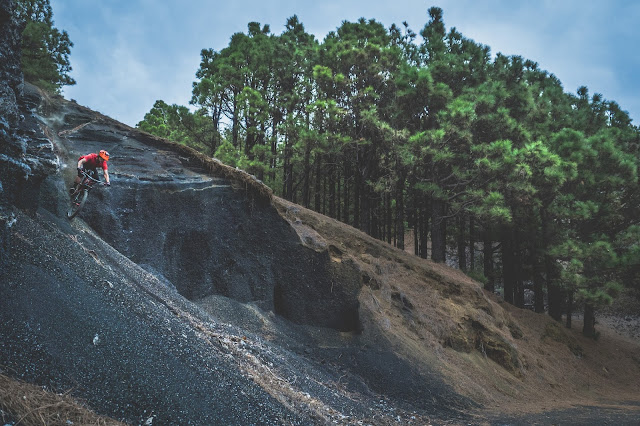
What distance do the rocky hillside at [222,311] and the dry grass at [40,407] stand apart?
20cm

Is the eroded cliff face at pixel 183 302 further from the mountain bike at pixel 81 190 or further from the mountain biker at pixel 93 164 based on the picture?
the mountain biker at pixel 93 164

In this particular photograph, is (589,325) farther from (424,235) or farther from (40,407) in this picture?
(40,407)

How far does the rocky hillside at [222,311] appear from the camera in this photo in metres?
4.35

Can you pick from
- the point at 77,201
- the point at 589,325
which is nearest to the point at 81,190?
the point at 77,201

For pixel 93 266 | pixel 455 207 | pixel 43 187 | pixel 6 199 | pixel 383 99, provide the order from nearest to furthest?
pixel 6 199
pixel 93 266
pixel 43 187
pixel 455 207
pixel 383 99

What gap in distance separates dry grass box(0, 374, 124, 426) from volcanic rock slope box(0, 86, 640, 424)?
0.72 ft

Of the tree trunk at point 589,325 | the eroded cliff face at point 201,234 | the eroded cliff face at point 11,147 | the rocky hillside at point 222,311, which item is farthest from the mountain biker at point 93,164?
the tree trunk at point 589,325

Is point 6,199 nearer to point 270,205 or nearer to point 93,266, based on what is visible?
point 93,266

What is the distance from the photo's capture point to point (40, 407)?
3.07 metres

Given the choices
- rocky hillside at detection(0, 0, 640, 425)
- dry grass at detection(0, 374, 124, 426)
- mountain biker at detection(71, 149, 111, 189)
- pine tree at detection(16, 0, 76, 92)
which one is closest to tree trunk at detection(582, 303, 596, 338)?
rocky hillside at detection(0, 0, 640, 425)

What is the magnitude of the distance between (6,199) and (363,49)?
52.7 ft

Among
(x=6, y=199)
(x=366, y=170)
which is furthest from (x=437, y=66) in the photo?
(x=6, y=199)

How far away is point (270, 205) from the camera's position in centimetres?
1173

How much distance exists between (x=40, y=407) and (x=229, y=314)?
6.52m
